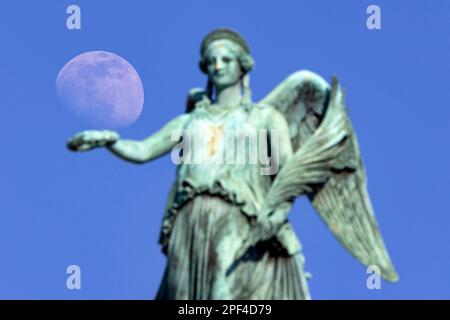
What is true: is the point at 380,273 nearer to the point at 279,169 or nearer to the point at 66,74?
the point at 279,169

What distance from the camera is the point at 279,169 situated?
116 feet

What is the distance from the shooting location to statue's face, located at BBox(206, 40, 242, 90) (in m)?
35.8

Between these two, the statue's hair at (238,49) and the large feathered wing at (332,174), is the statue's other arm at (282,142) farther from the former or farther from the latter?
the statue's hair at (238,49)

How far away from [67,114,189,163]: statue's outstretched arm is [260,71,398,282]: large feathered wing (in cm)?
111

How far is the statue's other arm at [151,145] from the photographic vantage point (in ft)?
117

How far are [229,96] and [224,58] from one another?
43cm

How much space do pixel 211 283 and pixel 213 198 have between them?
0.96 m

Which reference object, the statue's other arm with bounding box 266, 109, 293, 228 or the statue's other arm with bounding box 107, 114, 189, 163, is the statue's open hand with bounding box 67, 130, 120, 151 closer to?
the statue's other arm with bounding box 107, 114, 189, 163

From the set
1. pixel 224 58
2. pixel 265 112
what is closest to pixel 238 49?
pixel 224 58

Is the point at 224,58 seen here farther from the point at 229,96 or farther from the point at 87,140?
the point at 87,140

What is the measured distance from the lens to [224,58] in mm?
35812

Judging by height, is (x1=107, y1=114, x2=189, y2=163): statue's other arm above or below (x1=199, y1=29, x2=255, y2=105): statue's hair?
below

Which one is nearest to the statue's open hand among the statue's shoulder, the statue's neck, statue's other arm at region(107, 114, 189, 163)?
statue's other arm at region(107, 114, 189, 163)
